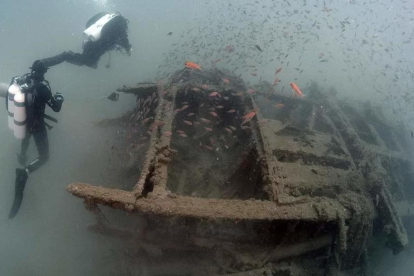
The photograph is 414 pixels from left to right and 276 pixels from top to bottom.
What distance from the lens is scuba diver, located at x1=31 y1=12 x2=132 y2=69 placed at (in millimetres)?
7898

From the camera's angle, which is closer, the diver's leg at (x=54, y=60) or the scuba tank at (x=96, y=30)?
the diver's leg at (x=54, y=60)

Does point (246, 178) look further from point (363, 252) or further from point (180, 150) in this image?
point (363, 252)

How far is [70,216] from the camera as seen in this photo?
695 centimetres

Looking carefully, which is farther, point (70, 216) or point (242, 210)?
point (70, 216)

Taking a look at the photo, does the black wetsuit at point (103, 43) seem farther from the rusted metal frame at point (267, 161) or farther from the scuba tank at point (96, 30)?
the rusted metal frame at point (267, 161)

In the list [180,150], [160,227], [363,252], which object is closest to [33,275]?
[160,227]

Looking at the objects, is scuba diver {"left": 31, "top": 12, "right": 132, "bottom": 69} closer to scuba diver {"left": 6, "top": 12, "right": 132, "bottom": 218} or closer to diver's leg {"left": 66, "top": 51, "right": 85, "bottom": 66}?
diver's leg {"left": 66, "top": 51, "right": 85, "bottom": 66}

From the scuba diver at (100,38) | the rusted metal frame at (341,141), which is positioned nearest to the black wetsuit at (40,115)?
the scuba diver at (100,38)

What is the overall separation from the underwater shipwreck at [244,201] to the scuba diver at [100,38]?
8.52 feet

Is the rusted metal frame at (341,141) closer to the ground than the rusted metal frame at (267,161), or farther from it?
closer to the ground

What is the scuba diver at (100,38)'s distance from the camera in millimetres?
7898

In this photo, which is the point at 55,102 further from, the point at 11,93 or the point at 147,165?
the point at 147,165

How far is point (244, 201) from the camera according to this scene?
3586 millimetres

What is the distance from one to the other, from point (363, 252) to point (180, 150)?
454cm
